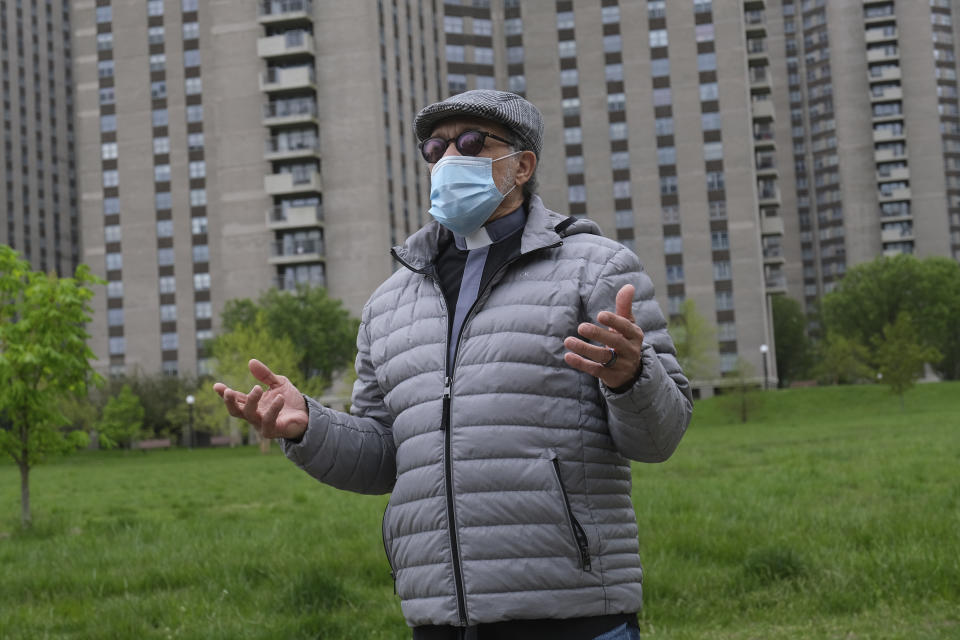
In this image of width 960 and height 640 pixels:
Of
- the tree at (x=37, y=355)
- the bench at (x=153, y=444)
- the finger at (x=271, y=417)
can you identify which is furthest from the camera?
the bench at (x=153, y=444)

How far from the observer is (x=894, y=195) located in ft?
414

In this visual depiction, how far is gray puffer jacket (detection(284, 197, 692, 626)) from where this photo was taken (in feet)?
9.65

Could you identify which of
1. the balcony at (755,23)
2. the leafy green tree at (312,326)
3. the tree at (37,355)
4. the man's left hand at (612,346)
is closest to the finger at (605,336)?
the man's left hand at (612,346)

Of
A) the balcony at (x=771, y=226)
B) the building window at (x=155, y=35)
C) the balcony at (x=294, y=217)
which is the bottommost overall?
the balcony at (x=771, y=226)

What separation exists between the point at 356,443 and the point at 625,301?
1209 mm

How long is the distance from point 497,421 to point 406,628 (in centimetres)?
427

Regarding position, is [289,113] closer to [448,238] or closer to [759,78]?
[759,78]

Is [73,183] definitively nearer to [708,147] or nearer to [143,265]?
[143,265]

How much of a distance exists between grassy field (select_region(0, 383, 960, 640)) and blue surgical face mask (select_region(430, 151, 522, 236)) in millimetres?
4014

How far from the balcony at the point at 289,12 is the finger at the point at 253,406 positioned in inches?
3315

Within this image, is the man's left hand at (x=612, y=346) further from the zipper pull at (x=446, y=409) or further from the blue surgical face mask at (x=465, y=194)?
the blue surgical face mask at (x=465, y=194)

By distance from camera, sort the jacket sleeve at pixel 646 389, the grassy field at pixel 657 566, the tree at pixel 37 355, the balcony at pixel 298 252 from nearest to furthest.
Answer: the jacket sleeve at pixel 646 389 → the grassy field at pixel 657 566 → the tree at pixel 37 355 → the balcony at pixel 298 252

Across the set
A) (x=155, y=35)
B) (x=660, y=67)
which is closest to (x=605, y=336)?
(x=660, y=67)

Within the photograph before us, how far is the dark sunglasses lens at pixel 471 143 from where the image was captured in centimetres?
342
